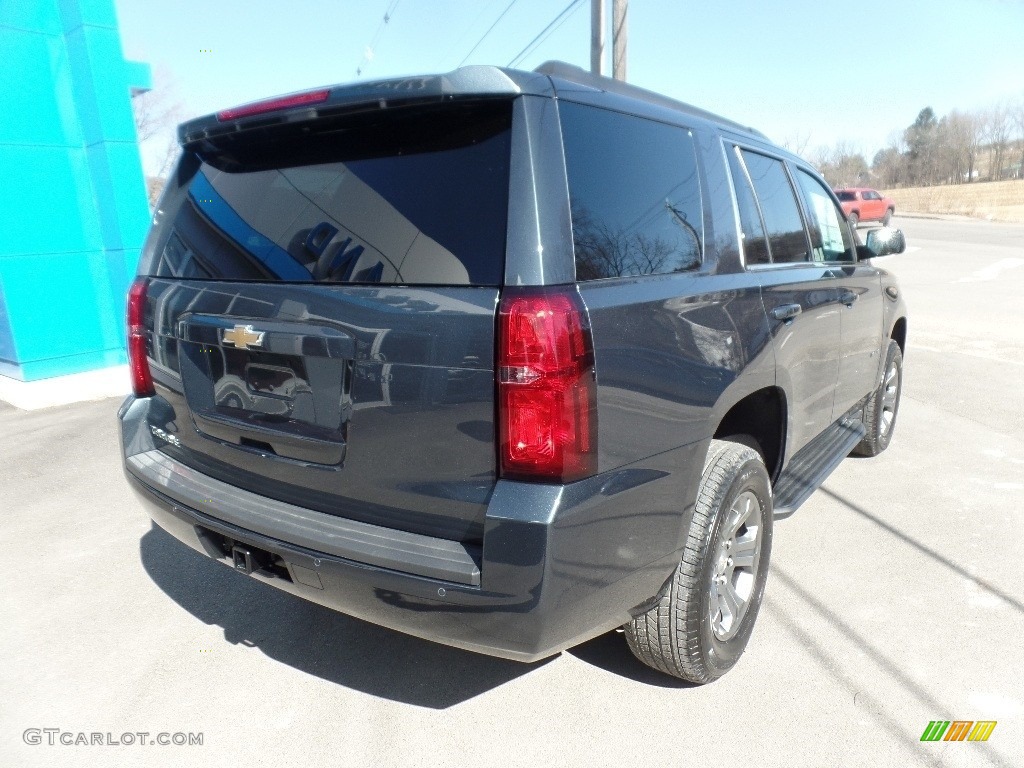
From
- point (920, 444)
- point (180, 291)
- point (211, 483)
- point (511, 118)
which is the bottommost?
point (920, 444)

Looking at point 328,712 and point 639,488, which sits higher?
point 639,488

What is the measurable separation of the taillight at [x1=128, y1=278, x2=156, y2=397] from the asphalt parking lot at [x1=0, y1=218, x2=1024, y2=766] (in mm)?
1015

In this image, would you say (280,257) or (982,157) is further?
(982,157)

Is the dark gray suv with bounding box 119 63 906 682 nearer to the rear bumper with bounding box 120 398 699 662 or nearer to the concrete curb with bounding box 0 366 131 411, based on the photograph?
the rear bumper with bounding box 120 398 699 662

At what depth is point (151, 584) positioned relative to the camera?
3451 mm

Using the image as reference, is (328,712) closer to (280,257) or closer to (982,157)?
(280,257)

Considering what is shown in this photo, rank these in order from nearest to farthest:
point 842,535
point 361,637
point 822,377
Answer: point 361,637 → point 822,377 → point 842,535

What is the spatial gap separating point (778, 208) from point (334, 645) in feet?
8.59

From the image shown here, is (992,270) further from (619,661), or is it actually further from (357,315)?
(357,315)

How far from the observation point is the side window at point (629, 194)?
2036 millimetres

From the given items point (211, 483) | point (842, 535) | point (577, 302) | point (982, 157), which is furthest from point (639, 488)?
point (982, 157)

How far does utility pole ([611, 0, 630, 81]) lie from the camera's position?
11297mm

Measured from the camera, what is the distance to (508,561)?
1849mm

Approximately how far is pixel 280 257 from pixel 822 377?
2451 mm
